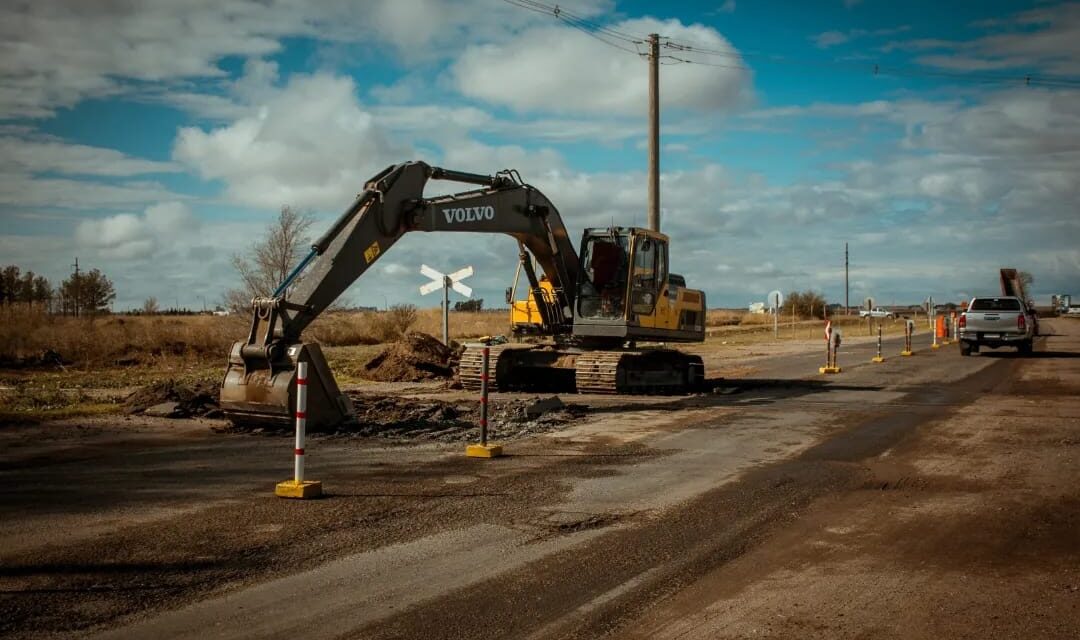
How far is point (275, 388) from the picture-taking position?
12.7 meters

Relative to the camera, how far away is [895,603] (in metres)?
5.68

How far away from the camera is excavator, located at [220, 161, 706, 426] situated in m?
14.4

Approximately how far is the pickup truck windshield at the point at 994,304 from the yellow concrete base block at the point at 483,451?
29036 millimetres

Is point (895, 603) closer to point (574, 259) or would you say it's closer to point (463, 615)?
point (463, 615)

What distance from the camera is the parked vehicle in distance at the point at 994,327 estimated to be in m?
33.9

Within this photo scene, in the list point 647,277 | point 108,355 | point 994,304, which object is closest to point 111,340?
point 108,355

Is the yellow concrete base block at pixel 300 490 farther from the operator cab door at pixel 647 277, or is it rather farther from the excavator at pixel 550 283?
the operator cab door at pixel 647 277

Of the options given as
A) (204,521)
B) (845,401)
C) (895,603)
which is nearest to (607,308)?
(845,401)

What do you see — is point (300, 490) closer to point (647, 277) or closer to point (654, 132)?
point (647, 277)

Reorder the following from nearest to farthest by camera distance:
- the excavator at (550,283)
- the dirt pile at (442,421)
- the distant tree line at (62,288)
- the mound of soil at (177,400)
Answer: the dirt pile at (442,421)
the excavator at (550,283)
the mound of soil at (177,400)
the distant tree line at (62,288)

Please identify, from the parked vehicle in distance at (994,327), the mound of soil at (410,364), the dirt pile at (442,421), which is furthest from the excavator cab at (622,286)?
the parked vehicle in distance at (994,327)

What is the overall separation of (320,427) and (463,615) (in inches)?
320

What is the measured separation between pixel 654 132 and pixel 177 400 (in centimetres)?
1850

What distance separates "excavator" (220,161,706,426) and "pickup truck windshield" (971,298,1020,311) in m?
18.0
